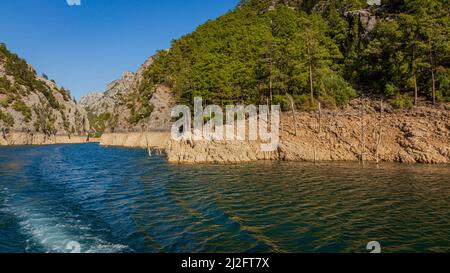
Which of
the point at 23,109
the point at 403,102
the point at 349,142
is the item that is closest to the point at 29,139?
the point at 23,109

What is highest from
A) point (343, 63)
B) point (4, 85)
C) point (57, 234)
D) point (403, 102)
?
point (4, 85)

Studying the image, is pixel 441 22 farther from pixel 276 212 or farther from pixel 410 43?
pixel 276 212

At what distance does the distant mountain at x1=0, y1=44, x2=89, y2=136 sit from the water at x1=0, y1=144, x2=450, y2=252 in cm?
12190

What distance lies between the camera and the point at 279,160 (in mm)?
40500

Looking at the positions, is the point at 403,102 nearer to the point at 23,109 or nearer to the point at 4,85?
the point at 23,109

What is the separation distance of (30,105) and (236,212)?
6458 inches

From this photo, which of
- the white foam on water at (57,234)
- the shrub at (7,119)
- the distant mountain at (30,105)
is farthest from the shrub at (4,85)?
the white foam on water at (57,234)

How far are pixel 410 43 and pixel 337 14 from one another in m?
52.8

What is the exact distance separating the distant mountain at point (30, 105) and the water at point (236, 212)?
12190 centimetres

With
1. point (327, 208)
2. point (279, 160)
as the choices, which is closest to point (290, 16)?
point (279, 160)

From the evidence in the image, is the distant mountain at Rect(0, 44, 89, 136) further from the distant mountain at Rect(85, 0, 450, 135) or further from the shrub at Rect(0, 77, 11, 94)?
the distant mountain at Rect(85, 0, 450, 135)

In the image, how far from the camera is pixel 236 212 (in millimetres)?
18062

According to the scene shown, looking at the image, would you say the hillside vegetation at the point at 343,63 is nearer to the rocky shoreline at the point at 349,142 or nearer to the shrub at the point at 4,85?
the rocky shoreline at the point at 349,142
